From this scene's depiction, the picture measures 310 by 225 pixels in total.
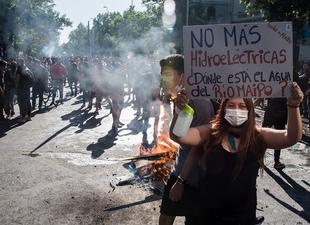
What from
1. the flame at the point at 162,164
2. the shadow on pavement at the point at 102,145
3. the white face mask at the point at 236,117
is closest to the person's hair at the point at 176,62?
the white face mask at the point at 236,117

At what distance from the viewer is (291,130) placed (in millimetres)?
2730

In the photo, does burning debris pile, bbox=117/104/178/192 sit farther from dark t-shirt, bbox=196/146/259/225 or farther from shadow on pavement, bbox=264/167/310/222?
dark t-shirt, bbox=196/146/259/225

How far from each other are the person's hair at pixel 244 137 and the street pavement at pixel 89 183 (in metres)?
2.53

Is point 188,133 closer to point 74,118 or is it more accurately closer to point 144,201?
point 144,201

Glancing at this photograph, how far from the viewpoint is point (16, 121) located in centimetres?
1258

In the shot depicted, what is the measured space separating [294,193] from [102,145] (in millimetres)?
4785

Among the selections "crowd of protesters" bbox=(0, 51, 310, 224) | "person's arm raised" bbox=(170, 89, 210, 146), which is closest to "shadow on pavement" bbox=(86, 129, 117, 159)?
"crowd of protesters" bbox=(0, 51, 310, 224)

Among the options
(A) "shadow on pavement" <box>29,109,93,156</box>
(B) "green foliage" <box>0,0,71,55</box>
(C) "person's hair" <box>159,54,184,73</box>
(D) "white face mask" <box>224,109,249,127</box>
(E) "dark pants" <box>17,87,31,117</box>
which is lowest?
(A) "shadow on pavement" <box>29,109,93,156</box>

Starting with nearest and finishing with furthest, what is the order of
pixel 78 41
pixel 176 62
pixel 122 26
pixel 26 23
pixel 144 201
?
pixel 176 62 → pixel 144 201 → pixel 26 23 → pixel 122 26 → pixel 78 41

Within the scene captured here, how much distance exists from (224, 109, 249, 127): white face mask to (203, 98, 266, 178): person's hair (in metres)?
0.03

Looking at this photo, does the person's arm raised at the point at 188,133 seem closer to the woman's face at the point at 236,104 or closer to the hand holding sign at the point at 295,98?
the woman's face at the point at 236,104

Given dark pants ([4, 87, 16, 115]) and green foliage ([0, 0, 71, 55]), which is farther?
green foliage ([0, 0, 71, 55])

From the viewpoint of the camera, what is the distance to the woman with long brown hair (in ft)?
→ 8.80

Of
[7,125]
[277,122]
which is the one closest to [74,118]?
[7,125]
